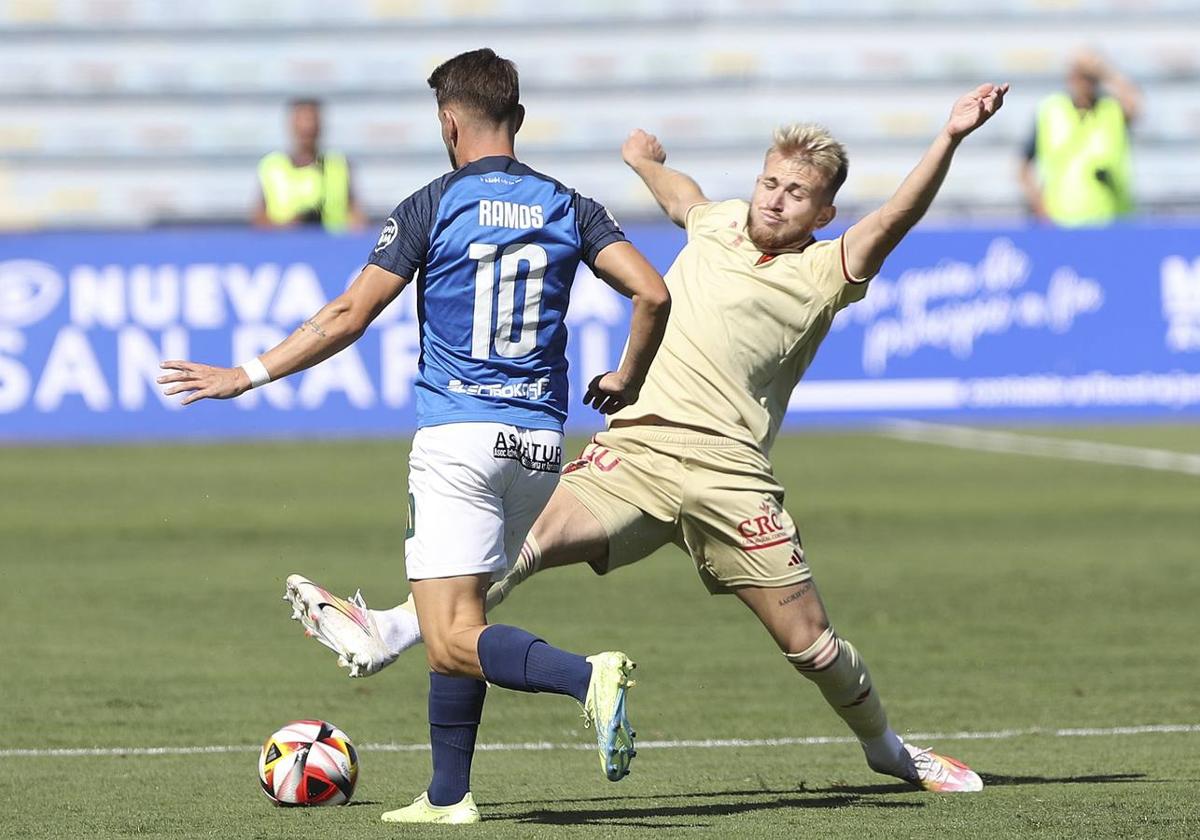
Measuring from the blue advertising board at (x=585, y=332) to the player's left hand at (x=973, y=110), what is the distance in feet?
35.3

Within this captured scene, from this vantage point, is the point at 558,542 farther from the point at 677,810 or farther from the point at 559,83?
the point at 559,83

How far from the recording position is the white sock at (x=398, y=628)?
242 inches

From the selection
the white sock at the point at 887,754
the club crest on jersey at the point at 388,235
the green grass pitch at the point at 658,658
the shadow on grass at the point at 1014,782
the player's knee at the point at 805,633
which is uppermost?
the club crest on jersey at the point at 388,235

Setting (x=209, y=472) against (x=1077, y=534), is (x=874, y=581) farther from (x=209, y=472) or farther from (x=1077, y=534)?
(x=209, y=472)

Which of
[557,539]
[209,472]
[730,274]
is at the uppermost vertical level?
[730,274]

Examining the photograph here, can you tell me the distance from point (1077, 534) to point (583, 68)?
12.3 meters

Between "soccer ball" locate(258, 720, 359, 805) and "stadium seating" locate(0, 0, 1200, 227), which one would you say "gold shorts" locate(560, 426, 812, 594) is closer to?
"soccer ball" locate(258, 720, 359, 805)

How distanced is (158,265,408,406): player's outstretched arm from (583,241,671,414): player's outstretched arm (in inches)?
21.9

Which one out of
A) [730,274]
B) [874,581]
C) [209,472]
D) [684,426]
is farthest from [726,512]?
[209,472]

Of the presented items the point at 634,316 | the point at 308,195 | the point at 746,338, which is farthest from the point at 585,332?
the point at 634,316

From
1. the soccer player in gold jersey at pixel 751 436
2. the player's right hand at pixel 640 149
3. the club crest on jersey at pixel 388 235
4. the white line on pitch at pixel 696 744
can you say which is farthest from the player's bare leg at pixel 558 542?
the player's right hand at pixel 640 149

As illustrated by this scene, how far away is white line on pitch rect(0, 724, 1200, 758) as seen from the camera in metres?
7.17

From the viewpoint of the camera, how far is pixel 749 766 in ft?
23.1

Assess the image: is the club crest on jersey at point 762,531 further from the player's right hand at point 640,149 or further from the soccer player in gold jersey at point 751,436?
the player's right hand at point 640,149
